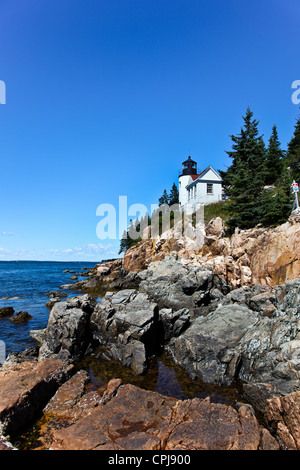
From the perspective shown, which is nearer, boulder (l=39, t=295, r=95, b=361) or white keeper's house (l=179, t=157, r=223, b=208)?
boulder (l=39, t=295, r=95, b=361)

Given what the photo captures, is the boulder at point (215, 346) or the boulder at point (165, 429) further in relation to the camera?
the boulder at point (215, 346)

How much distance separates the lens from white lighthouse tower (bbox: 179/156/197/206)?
2146 inches

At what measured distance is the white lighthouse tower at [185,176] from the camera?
5450 centimetres

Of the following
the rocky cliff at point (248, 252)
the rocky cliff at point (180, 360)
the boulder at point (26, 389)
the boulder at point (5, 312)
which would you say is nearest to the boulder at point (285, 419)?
the rocky cliff at point (180, 360)

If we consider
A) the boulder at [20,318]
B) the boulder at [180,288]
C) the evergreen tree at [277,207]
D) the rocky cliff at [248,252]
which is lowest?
the boulder at [20,318]

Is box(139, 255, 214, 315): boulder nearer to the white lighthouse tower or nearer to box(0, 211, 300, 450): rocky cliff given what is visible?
box(0, 211, 300, 450): rocky cliff

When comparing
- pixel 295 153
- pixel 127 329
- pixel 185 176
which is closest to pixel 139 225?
pixel 185 176

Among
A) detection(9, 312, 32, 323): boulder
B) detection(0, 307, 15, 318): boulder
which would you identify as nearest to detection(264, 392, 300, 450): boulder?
detection(9, 312, 32, 323): boulder

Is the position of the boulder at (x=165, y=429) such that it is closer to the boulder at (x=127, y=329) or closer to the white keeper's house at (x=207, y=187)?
the boulder at (x=127, y=329)

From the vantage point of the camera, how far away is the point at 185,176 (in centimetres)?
5494

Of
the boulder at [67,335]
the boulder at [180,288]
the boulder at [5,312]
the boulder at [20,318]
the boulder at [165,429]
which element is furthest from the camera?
the boulder at [5,312]

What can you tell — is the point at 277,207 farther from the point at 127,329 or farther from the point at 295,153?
the point at 295,153
